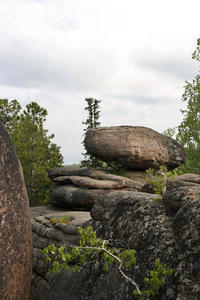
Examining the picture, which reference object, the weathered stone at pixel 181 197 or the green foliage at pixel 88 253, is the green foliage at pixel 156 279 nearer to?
the green foliage at pixel 88 253

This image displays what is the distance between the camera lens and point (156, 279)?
460cm

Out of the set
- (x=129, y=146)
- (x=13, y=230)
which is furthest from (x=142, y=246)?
(x=129, y=146)

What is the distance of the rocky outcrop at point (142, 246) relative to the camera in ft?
15.6

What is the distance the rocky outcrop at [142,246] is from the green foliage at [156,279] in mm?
99

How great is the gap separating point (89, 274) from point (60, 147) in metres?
24.9

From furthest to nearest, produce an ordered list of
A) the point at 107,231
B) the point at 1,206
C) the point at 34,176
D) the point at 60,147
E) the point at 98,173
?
1. the point at 60,147
2. the point at 34,176
3. the point at 98,173
4. the point at 107,231
5. the point at 1,206

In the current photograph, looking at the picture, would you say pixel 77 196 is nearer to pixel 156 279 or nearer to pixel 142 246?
pixel 142 246

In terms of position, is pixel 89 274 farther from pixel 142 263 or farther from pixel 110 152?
pixel 110 152

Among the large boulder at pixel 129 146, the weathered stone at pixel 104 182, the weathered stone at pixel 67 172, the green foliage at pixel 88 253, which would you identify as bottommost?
the green foliage at pixel 88 253

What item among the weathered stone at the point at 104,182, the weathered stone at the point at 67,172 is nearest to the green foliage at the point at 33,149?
the weathered stone at the point at 67,172

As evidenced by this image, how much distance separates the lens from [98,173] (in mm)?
19734

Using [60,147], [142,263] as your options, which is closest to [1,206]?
[142,263]

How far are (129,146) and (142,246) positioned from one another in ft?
49.0

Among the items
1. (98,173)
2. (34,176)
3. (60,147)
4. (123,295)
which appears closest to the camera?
(123,295)
